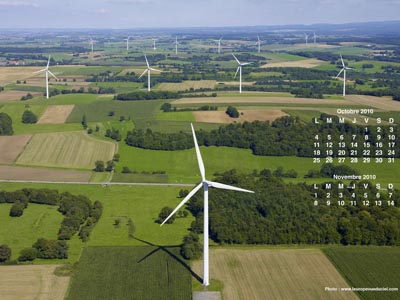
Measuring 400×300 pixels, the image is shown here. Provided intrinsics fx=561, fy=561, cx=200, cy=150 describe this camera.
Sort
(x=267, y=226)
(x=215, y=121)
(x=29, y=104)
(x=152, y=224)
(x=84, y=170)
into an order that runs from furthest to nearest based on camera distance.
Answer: (x=29, y=104) < (x=215, y=121) < (x=84, y=170) < (x=152, y=224) < (x=267, y=226)

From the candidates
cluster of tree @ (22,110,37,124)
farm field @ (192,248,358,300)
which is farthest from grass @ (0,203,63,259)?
cluster of tree @ (22,110,37,124)

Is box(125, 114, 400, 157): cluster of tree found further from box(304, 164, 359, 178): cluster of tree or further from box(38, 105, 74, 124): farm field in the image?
box(38, 105, 74, 124): farm field

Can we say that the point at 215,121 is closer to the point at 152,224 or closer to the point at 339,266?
the point at 152,224

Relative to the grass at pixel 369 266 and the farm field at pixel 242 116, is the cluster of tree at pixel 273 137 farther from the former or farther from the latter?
the grass at pixel 369 266

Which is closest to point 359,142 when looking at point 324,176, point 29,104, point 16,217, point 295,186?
point 324,176

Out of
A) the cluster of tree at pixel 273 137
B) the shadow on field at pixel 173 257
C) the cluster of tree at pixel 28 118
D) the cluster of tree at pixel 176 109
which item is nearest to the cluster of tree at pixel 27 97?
the cluster of tree at pixel 28 118

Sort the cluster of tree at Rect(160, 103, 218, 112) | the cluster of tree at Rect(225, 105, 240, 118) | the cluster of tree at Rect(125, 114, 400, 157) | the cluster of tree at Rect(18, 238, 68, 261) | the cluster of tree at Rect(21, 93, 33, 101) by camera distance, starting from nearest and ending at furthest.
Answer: the cluster of tree at Rect(18, 238, 68, 261) < the cluster of tree at Rect(125, 114, 400, 157) < the cluster of tree at Rect(225, 105, 240, 118) < the cluster of tree at Rect(160, 103, 218, 112) < the cluster of tree at Rect(21, 93, 33, 101)
